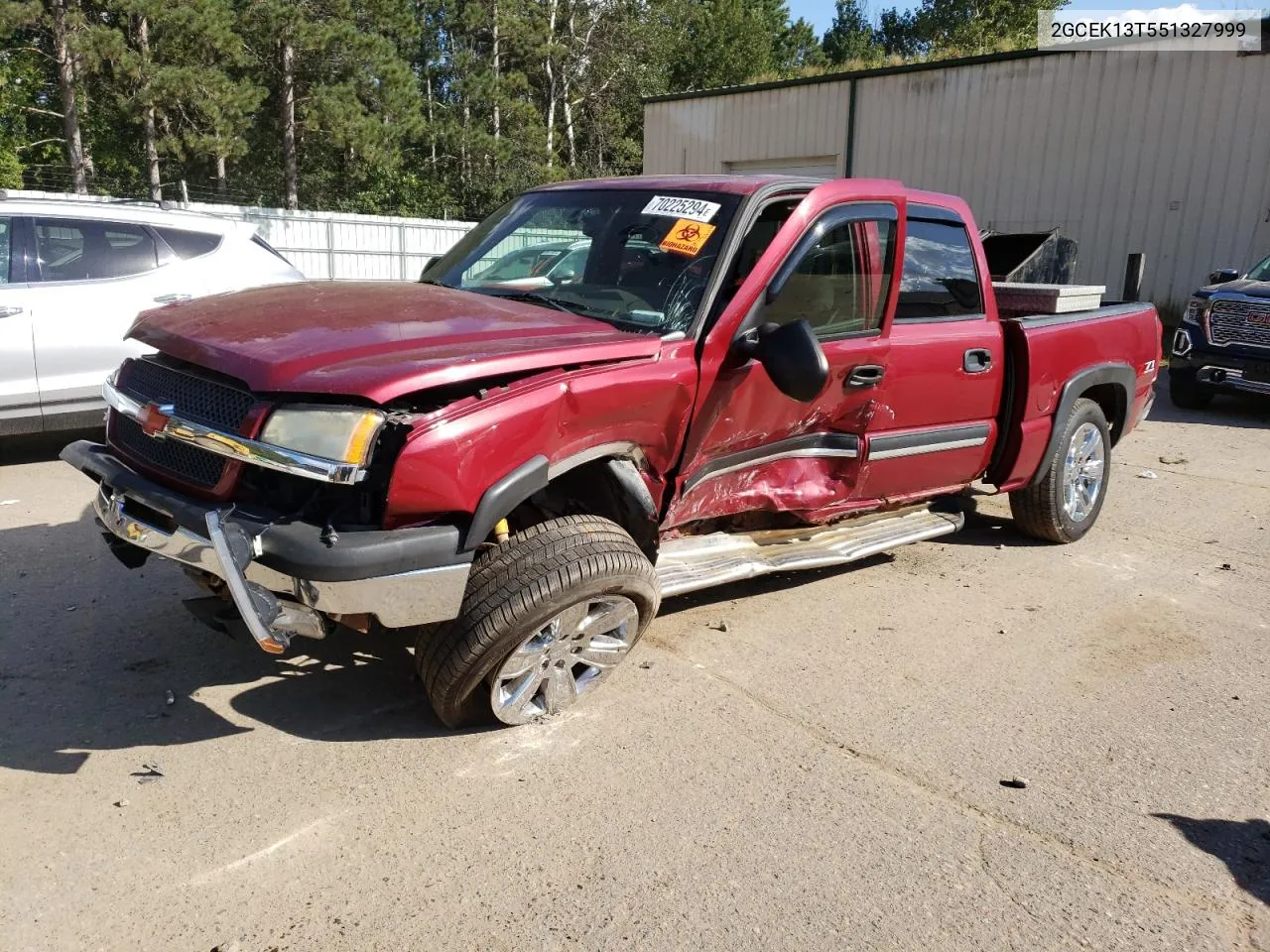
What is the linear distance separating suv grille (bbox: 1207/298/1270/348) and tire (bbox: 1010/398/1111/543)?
18.0ft

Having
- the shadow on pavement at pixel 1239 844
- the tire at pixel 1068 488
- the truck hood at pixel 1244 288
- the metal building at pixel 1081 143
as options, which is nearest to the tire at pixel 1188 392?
the truck hood at pixel 1244 288

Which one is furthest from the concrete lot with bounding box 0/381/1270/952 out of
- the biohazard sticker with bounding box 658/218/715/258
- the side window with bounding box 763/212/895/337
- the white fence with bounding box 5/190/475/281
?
the white fence with bounding box 5/190/475/281

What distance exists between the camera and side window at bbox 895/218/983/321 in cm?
465

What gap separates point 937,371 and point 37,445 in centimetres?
645

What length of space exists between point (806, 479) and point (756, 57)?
55.7 meters

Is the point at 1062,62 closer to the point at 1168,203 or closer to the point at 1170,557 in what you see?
the point at 1168,203

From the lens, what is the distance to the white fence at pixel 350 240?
2015cm

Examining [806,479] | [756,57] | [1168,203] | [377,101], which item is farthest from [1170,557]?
[756,57]

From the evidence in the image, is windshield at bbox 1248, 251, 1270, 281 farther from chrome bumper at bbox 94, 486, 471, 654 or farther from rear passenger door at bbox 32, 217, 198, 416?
chrome bumper at bbox 94, 486, 471, 654

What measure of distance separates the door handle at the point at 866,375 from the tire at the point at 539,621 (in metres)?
1.37

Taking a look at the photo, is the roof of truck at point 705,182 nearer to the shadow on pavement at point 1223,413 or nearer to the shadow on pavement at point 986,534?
the shadow on pavement at point 986,534

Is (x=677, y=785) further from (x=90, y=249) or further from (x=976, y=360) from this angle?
(x=90, y=249)

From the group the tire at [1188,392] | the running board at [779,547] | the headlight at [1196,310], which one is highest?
the headlight at [1196,310]

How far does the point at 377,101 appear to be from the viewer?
119 ft
